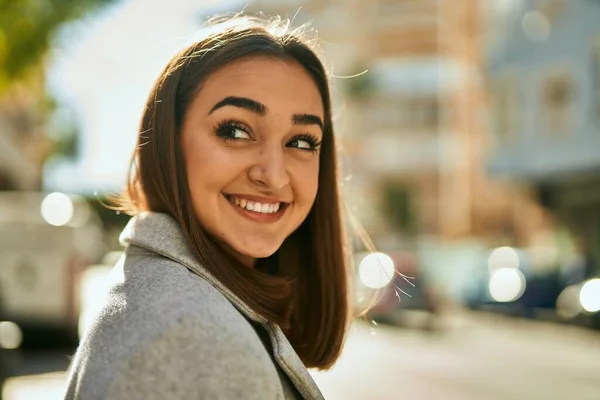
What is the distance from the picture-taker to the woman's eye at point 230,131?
1.94m

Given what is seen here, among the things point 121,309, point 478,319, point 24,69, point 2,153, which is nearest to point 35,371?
point 24,69

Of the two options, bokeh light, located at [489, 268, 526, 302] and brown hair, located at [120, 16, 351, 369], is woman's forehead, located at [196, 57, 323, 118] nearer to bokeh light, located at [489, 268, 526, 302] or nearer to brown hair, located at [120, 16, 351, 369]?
brown hair, located at [120, 16, 351, 369]

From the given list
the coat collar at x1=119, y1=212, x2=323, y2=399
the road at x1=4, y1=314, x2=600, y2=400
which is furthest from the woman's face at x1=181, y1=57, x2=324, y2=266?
the road at x1=4, y1=314, x2=600, y2=400

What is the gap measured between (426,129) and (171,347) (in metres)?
62.4

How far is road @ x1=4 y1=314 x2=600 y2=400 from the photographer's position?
32.7 feet

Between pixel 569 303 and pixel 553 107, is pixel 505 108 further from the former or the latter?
pixel 569 303

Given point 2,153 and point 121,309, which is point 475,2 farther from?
point 121,309

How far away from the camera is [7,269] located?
1095cm

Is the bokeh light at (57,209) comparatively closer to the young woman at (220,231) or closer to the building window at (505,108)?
the young woman at (220,231)

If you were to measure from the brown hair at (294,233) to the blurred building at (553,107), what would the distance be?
2392 cm

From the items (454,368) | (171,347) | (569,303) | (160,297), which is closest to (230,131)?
(160,297)

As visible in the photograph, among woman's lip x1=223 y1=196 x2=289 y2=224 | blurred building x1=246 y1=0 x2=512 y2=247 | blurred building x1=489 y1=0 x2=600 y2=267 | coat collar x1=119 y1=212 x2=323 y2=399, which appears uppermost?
blurred building x1=246 y1=0 x2=512 y2=247

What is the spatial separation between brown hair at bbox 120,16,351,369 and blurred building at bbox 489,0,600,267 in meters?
23.9

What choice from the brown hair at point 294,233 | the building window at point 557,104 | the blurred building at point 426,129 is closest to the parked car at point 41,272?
the brown hair at point 294,233
